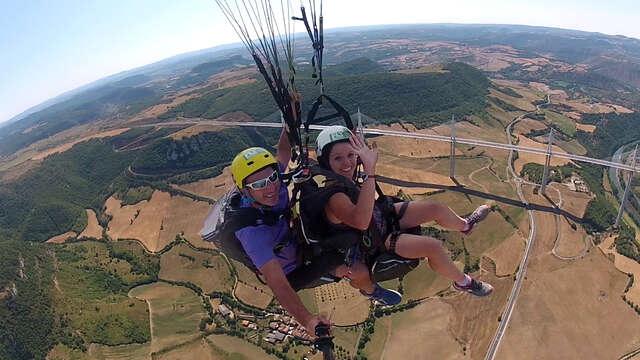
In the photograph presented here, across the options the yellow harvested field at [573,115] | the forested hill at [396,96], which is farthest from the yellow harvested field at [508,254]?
the yellow harvested field at [573,115]

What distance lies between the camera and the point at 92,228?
3553 cm

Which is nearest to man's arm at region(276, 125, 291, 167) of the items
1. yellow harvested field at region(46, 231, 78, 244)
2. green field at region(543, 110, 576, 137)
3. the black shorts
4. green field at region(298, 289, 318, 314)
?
the black shorts

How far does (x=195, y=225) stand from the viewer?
31094 mm

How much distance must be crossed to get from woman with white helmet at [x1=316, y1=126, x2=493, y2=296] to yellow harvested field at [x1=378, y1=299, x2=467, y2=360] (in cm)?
1524

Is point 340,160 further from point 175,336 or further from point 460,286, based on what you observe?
point 175,336

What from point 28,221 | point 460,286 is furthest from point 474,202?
point 28,221

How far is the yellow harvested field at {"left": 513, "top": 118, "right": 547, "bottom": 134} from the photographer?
41.3 m

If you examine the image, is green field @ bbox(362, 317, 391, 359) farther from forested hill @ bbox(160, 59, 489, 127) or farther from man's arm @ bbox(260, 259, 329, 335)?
forested hill @ bbox(160, 59, 489, 127)

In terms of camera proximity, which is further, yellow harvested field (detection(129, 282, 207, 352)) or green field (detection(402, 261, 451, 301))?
yellow harvested field (detection(129, 282, 207, 352))

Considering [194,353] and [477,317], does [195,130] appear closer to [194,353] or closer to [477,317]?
[194,353]

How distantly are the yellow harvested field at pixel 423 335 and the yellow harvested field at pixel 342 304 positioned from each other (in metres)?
1.93

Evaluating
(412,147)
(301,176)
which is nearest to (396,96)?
(412,147)

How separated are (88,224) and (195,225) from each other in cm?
1441

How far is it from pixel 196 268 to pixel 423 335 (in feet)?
57.2
